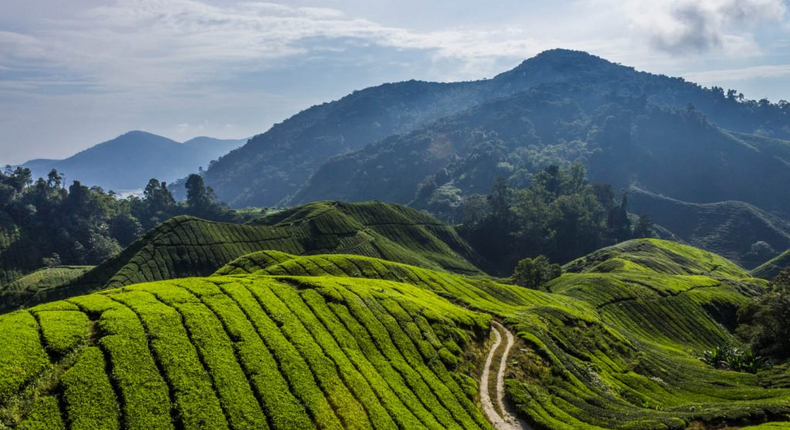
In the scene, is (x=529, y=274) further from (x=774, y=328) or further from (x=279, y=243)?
(x=279, y=243)

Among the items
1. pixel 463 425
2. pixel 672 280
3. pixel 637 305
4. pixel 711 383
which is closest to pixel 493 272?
pixel 672 280

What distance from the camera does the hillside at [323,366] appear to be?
2589 centimetres

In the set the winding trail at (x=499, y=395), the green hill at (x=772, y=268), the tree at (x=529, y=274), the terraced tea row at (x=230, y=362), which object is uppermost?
the terraced tea row at (x=230, y=362)

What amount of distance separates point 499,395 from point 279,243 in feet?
348

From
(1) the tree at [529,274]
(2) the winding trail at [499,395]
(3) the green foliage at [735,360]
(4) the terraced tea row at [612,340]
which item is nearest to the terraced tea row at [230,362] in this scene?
(2) the winding trail at [499,395]

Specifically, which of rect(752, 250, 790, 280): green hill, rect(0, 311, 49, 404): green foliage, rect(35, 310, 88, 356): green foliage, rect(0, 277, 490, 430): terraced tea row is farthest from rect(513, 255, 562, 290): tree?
rect(752, 250, 790, 280): green hill

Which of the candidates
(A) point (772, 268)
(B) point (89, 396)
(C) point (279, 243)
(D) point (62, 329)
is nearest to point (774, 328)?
(B) point (89, 396)

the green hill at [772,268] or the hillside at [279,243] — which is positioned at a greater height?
the hillside at [279,243]

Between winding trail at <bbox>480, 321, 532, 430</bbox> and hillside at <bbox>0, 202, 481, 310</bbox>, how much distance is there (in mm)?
88973

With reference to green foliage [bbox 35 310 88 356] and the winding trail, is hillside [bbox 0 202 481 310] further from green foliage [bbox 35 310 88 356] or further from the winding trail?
the winding trail

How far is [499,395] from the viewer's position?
3844 cm

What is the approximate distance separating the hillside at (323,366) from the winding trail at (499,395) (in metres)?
0.65

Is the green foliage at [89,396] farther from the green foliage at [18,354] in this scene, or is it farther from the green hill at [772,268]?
the green hill at [772,268]

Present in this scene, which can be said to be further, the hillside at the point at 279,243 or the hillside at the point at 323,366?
the hillside at the point at 279,243
